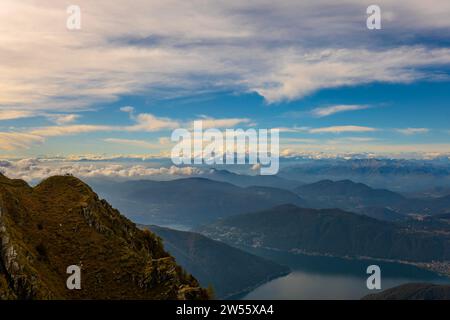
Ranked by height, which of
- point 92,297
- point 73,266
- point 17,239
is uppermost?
point 17,239

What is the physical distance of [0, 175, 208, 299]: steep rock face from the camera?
69.6 meters

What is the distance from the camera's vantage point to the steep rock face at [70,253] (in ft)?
228

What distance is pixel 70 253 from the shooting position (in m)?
82.9
